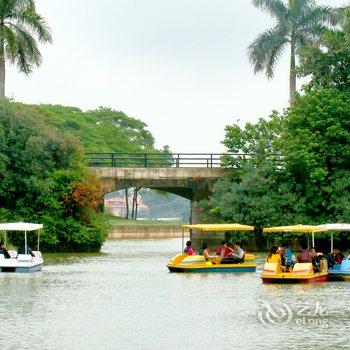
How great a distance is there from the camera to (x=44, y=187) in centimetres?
5681

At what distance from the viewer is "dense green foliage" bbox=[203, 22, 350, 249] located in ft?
193

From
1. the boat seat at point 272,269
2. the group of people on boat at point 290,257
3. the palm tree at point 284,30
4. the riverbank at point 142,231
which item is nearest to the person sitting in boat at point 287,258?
the group of people on boat at point 290,257

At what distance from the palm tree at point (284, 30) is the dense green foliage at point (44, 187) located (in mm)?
20075

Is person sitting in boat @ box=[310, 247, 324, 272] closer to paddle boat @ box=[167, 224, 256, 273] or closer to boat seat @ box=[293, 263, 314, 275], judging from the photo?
boat seat @ box=[293, 263, 314, 275]

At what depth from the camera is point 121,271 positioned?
43.6 metres

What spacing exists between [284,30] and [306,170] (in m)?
17.6

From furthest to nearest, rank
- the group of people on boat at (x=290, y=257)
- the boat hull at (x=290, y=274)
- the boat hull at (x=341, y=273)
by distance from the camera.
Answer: the boat hull at (x=341, y=273) → the group of people on boat at (x=290, y=257) → the boat hull at (x=290, y=274)

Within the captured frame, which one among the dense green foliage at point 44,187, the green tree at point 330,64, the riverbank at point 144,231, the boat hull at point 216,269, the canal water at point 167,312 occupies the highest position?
the green tree at point 330,64

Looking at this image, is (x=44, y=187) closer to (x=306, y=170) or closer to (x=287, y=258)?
(x=306, y=170)

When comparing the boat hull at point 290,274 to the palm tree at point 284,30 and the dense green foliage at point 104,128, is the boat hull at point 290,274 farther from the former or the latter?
the dense green foliage at point 104,128

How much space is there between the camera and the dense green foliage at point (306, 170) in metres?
58.8

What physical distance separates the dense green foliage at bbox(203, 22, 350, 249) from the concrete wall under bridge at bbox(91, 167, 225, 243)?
2038mm

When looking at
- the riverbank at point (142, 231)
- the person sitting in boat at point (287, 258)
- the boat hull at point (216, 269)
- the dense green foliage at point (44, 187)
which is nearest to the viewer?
the person sitting in boat at point (287, 258)

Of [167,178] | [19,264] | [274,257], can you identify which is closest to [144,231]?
[167,178]
